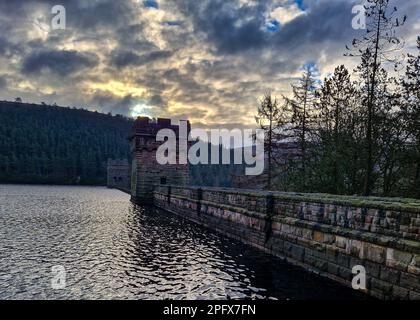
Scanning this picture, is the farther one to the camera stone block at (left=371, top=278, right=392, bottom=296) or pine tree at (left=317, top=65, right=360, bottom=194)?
pine tree at (left=317, top=65, right=360, bottom=194)

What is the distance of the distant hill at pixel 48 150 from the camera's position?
10194 centimetres

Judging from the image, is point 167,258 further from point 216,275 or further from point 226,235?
point 226,235

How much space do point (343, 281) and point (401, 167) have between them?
9399 millimetres

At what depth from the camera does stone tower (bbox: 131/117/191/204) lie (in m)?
38.1

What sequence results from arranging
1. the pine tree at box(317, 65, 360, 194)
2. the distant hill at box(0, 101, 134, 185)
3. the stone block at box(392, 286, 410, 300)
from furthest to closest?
the distant hill at box(0, 101, 134, 185) → the pine tree at box(317, 65, 360, 194) → the stone block at box(392, 286, 410, 300)

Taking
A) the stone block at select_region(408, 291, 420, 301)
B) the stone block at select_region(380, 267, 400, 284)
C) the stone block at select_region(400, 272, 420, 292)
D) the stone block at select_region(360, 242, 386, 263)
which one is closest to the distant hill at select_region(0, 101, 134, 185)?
the stone block at select_region(360, 242, 386, 263)

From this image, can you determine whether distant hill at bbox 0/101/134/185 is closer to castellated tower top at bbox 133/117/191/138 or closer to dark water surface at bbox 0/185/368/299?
castellated tower top at bbox 133/117/191/138

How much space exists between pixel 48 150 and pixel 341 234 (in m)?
122

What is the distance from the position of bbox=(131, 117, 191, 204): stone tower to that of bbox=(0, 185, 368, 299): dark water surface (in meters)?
20.3

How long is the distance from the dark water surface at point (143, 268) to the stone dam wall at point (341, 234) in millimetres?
547

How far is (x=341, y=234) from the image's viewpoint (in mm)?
9523

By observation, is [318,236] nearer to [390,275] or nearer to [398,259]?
[390,275]
